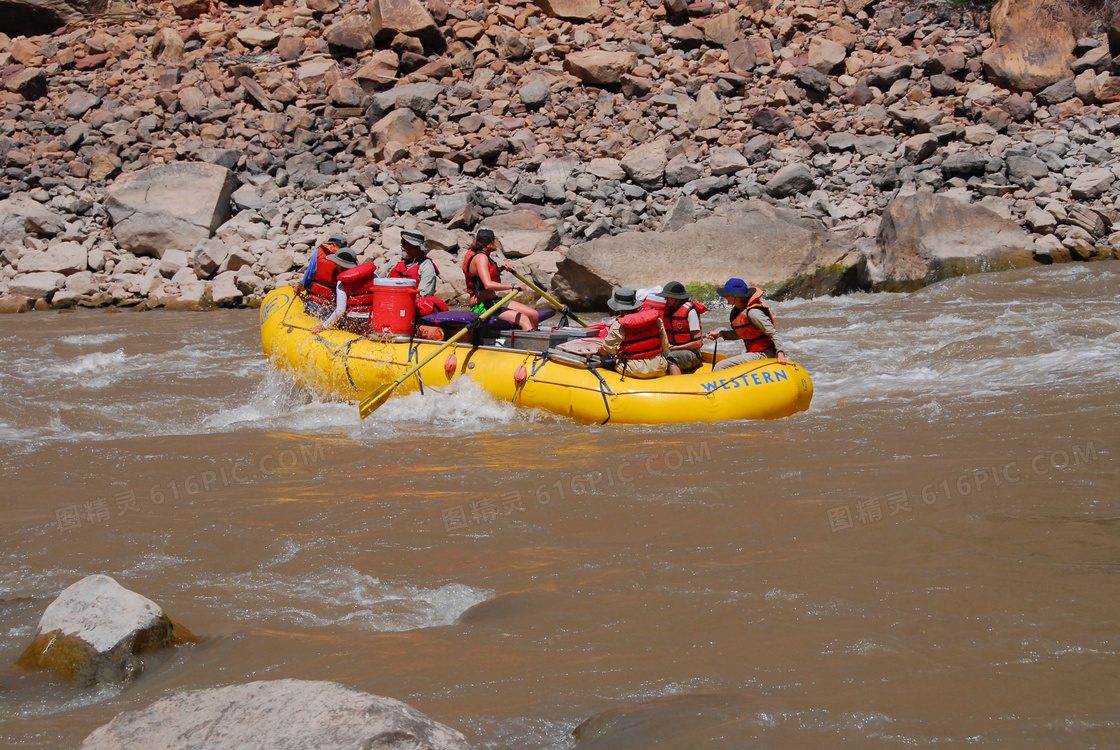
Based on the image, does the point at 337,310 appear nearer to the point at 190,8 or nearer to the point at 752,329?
the point at 752,329

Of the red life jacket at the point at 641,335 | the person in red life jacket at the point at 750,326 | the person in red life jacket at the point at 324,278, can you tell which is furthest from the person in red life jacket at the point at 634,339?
the person in red life jacket at the point at 324,278

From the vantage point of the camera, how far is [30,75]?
63.1 feet

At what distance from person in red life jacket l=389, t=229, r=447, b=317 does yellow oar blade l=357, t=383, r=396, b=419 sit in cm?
92

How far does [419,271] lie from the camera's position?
320 inches

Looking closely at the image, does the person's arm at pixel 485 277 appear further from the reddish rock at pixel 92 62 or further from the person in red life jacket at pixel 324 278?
the reddish rock at pixel 92 62

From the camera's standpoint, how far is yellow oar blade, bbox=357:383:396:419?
7277mm

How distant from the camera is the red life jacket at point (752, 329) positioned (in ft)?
23.0

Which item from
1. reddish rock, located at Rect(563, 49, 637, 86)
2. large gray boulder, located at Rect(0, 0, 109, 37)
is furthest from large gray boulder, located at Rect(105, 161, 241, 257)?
large gray boulder, located at Rect(0, 0, 109, 37)

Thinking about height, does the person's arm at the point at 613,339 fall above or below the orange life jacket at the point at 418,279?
below

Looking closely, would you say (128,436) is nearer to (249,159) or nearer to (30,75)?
(249,159)

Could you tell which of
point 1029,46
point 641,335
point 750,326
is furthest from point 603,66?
point 641,335

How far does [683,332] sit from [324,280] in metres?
3.12

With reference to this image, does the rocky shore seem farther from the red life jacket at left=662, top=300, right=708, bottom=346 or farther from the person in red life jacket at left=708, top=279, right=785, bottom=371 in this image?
the person in red life jacket at left=708, top=279, right=785, bottom=371

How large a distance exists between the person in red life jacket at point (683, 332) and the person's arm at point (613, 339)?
51 cm
